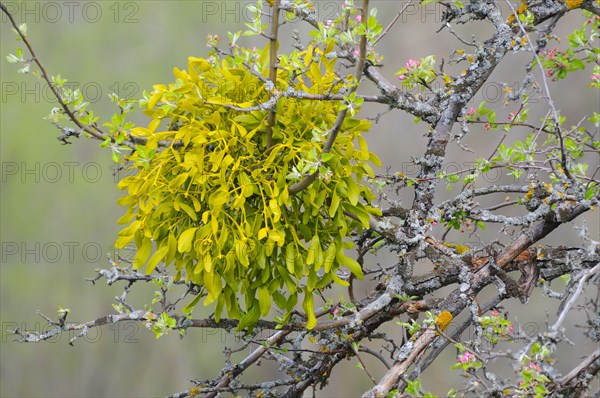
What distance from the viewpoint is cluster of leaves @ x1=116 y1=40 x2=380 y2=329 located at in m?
1.04

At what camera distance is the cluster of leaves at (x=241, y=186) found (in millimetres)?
1042

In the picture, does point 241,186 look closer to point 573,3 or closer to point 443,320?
point 443,320

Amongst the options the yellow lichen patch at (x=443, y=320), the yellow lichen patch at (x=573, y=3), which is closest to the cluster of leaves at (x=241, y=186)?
the yellow lichen patch at (x=443, y=320)

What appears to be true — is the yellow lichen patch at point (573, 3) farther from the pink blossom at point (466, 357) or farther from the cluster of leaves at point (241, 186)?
the pink blossom at point (466, 357)

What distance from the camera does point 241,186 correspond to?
1.04 m

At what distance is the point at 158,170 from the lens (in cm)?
106

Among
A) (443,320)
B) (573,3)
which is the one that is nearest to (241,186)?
(443,320)

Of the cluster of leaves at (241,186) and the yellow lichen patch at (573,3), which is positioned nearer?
the cluster of leaves at (241,186)

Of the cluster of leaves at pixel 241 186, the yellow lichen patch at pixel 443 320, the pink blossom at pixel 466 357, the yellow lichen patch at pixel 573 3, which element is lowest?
the pink blossom at pixel 466 357

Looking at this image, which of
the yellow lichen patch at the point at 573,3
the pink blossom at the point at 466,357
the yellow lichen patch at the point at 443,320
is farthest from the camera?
the yellow lichen patch at the point at 573,3

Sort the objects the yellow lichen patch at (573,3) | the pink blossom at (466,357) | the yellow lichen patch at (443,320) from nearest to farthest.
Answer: the pink blossom at (466,357)
the yellow lichen patch at (443,320)
the yellow lichen patch at (573,3)

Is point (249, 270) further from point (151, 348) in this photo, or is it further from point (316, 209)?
point (151, 348)

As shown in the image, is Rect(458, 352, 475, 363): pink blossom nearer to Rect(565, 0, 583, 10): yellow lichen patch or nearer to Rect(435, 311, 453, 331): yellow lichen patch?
Rect(435, 311, 453, 331): yellow lichen patch

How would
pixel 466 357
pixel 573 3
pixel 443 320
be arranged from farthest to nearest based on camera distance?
pixel 573 3 → pixel 443 320 → pixel 466 357
